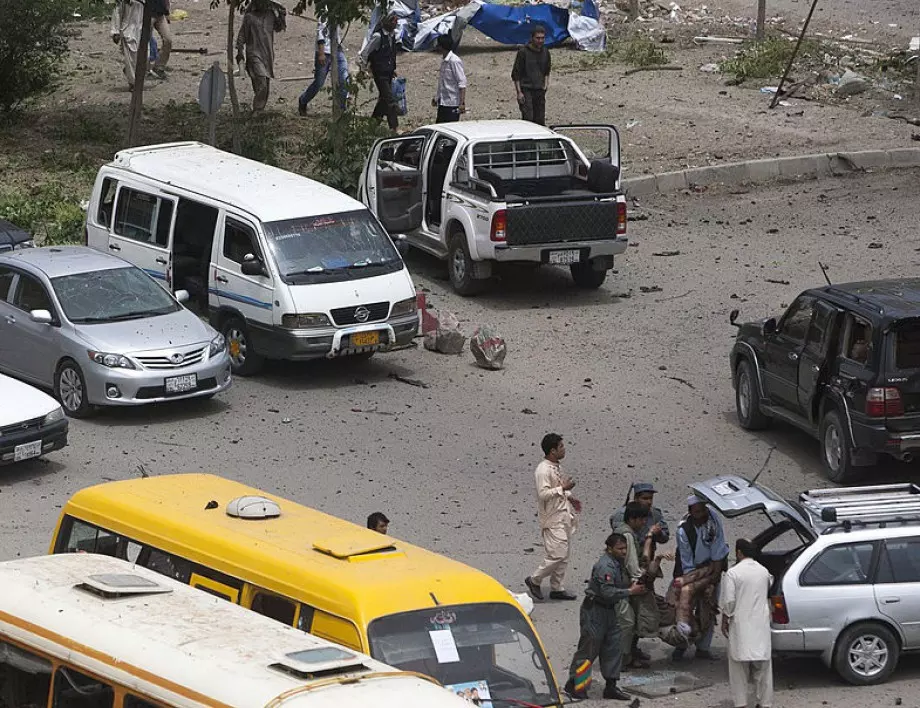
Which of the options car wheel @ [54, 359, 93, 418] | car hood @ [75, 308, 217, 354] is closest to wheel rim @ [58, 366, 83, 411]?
car wheel @ [54, 359, 93, 418]

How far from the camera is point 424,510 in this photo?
563 inches

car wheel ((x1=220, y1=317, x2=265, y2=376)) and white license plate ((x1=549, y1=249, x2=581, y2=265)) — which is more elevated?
white license plate ((x1=549, y1=249, x2=581, y2=265))

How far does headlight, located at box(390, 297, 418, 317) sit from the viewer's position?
17.9m

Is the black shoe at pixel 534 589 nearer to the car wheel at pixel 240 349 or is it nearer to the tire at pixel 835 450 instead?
the tire at pixel 835 450

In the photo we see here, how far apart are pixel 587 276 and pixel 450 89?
20.8 ft

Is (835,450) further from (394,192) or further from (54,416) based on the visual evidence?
(394,192)

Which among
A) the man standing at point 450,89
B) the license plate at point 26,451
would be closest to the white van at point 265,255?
the license plate at point 26,451

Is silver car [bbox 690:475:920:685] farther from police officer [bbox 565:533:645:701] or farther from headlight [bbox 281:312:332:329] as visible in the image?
headlight [bbox 281:312:332:329]

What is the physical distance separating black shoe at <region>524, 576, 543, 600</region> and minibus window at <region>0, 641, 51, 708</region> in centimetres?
528

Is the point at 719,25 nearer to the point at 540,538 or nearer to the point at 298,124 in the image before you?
the point at 298,124

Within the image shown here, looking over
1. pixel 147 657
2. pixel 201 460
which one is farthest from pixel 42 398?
pixel 147 657

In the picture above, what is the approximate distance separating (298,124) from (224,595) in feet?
66.5

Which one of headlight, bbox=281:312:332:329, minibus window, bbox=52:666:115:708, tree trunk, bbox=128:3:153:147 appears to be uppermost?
tree trunk, bbox=128:3:153:147

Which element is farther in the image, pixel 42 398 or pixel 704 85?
pixel 704 85
